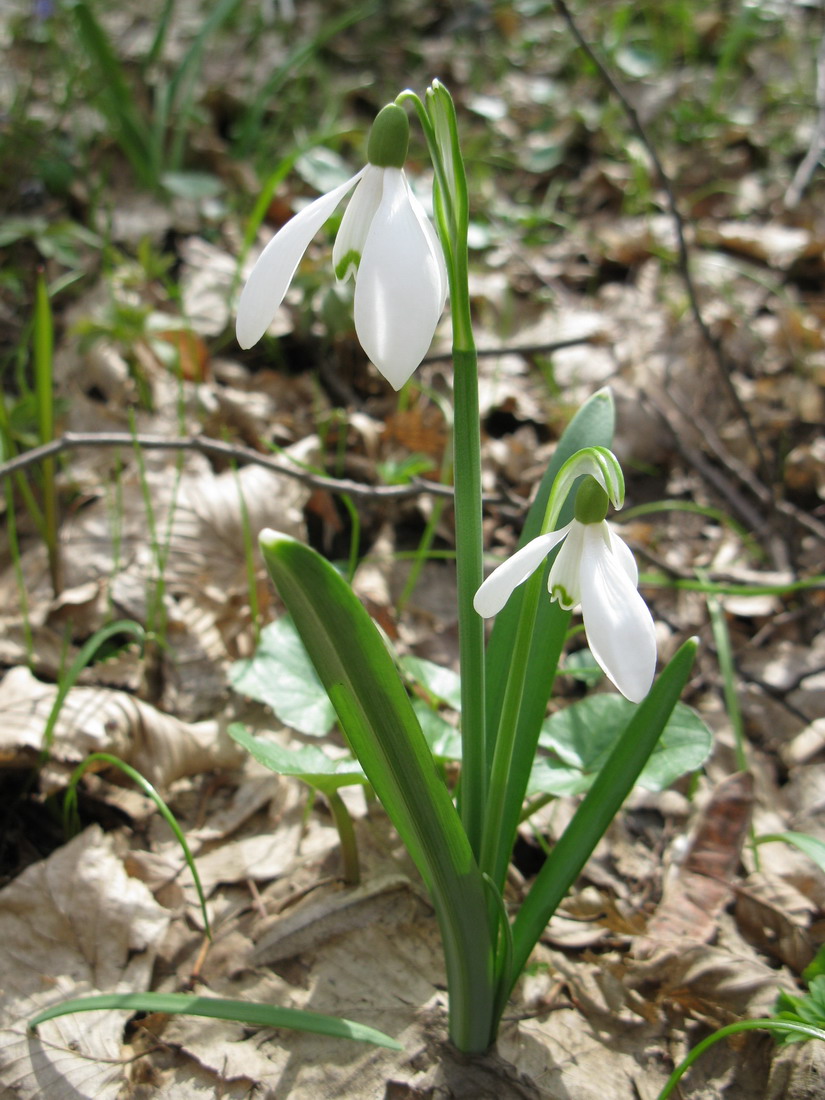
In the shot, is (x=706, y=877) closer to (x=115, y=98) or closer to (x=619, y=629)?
(x=619, y=629)

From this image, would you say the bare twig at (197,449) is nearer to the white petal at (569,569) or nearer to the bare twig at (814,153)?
the white petal at (569,569)

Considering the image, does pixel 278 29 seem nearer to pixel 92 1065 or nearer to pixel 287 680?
pixel 287 680

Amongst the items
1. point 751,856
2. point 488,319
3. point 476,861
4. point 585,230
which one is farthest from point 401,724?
point 585,230

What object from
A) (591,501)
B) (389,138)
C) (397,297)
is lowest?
(591,501)

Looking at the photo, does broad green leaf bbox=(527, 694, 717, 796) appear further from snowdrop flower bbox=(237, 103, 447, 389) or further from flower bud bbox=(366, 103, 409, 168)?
flower bud bbox=(366, 103, 409, 168)

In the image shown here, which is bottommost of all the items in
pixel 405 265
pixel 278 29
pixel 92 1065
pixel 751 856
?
pixel 92 1065

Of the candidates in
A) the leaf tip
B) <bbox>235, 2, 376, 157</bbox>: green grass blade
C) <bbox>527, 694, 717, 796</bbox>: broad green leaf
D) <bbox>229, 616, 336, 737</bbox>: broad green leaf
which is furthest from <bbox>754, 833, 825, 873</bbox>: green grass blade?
<bbox>235, 2, 376, 157</bbox>: green grass blade

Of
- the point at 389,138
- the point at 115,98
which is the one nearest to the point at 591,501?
the point at 389,138
